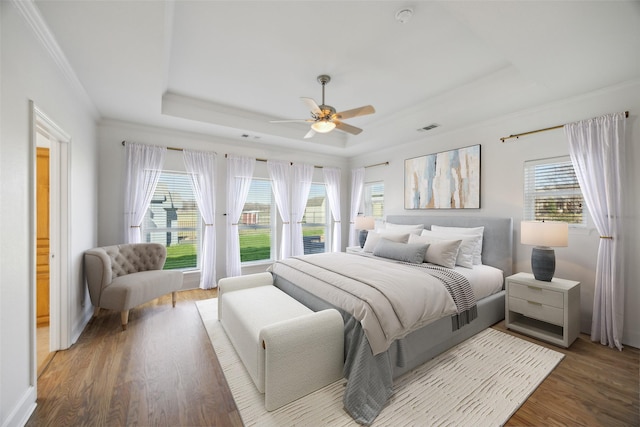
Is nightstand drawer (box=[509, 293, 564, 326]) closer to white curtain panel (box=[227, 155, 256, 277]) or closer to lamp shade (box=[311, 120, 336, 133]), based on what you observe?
lamp shade (box=[311, 120, 336, 133])

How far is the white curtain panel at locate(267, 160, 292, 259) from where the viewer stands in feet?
16.6

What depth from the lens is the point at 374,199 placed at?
5.57 metres

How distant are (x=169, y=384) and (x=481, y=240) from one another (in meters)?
3.69

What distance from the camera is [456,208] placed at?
4.00m

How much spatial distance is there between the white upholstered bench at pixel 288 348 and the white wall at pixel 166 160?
2626mm

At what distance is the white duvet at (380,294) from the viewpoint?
6.12 feet

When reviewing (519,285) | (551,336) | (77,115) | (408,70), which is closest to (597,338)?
(551,336)

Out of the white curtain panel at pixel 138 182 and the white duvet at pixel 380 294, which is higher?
the white curtain panel at pixel 138 182

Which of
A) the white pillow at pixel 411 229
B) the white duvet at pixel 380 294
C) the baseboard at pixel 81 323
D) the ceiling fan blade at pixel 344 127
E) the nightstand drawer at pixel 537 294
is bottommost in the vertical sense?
the baseboard at pixel 81 323

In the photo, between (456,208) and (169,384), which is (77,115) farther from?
(456,208)

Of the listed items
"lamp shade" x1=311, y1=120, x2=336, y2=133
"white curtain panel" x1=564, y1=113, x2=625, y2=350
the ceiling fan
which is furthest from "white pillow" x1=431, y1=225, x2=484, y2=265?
"lamp shade" x1=311, y1=120, x2=336, y2=133

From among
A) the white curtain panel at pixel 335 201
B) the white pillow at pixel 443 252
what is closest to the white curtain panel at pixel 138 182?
the white curtain panel at pixel 335 201

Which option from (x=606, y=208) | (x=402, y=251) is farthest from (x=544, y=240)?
(x=402, y=251)

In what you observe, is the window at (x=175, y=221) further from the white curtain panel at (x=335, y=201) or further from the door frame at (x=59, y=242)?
the white curtain panel at (x=335, y=201)
